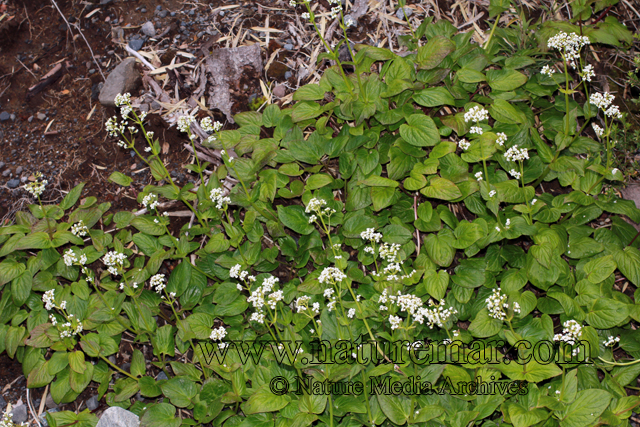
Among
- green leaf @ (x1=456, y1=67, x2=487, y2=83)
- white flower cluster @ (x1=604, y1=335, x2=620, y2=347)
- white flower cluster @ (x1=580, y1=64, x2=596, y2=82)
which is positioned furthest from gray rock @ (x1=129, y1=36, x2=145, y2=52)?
white flower cluster @ (x1=604, y1=335, x2=620, y2=347)

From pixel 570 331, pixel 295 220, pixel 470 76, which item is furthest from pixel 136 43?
pixel 570 331

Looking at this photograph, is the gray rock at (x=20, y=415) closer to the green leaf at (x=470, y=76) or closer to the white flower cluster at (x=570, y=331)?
the white flower cluster at (x=570, y=331)

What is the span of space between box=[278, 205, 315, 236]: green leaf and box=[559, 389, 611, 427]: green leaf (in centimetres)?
207

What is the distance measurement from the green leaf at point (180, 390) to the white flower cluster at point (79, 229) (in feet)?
4.45

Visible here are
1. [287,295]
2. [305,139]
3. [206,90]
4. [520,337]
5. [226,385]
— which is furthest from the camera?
[206,90]

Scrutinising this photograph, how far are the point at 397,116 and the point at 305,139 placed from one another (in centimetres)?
89

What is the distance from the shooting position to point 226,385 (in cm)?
337

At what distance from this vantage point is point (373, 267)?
3.88 meters

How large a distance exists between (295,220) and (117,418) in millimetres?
1866

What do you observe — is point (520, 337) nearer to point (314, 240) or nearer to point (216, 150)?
point (314, 240)

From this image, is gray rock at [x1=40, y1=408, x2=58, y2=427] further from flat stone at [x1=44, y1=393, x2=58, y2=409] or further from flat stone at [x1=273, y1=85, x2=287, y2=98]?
flat stone at [x1=273, y1=85, x2=287, y2=98]

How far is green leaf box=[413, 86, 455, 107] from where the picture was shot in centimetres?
388

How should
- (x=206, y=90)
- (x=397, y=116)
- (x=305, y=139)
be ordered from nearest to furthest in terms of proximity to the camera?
1. (x=397, y=116)
2. (x=305, y=139)
3. (x=206, y=90)

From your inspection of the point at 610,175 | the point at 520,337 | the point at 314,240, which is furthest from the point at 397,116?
the point at 520,337
